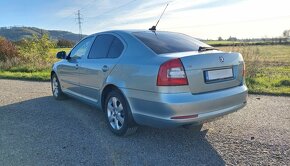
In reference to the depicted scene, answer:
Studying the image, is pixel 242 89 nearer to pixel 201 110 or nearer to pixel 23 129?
pixel 201 110

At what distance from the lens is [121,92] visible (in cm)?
429

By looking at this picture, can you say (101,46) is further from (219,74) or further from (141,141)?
(219,74)

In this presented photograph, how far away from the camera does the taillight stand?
11.6 feet

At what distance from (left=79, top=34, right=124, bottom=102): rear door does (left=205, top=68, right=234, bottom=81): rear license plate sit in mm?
1498

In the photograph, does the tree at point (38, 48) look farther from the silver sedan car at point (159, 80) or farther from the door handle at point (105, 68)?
the door handle at point (105, 68)

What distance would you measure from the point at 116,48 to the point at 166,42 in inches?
33.8

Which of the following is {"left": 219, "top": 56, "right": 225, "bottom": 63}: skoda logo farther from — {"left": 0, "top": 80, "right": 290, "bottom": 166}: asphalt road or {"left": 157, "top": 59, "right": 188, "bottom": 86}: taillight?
{"left": 0, "top": 80, "right": 290, "bottom": 166}: asphalt road

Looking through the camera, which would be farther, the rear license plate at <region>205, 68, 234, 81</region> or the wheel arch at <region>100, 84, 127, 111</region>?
the wheel arch at <region>100, 84, 127, 111</region>

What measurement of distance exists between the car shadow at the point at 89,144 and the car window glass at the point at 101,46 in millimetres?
1271

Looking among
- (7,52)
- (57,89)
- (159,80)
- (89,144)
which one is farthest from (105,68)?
(7,52)

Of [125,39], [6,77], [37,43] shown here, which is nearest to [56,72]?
[125,39]

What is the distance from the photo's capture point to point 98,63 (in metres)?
4.95

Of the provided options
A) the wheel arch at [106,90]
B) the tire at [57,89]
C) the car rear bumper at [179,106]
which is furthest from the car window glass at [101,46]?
the tire at [57,89]

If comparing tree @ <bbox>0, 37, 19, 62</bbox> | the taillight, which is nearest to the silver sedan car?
the taillight
